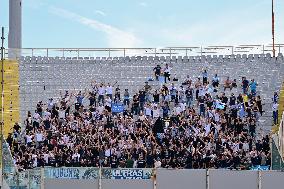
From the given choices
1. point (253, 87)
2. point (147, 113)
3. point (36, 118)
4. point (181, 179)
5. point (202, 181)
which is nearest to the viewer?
point (202, 181)

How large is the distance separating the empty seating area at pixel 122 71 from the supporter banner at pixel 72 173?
44.6 ft

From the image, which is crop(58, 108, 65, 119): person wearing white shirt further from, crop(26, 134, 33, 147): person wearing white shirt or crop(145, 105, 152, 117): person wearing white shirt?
crop(145, 105, 152, 117): person wearing white shirt

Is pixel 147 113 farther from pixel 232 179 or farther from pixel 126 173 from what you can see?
pixel 232 179

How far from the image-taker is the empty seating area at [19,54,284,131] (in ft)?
132

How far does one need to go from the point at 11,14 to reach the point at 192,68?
15170 mm

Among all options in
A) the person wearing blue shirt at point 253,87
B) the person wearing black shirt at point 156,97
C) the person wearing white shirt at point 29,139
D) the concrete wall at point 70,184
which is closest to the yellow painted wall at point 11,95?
the person wearing white shirt at point 29,139

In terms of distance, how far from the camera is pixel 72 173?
27.3 meters

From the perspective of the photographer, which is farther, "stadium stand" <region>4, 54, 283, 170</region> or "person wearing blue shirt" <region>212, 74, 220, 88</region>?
"person wearing blue shirt" <region>212, 74, 220, 88</region>

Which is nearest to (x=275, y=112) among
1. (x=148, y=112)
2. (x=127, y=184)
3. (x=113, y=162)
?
(x=148, y=112)

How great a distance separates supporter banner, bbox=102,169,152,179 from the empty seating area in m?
13.9

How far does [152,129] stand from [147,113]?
1.81 m

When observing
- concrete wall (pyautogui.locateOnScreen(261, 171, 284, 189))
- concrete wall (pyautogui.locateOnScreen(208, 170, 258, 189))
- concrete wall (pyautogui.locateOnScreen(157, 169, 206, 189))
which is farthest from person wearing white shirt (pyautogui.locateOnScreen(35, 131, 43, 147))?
concrete wall (pyautogui.locateOnScreen(261, 171, 284, 189))

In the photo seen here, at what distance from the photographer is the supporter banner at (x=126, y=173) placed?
26516mm

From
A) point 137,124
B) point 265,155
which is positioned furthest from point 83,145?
point 265,155
